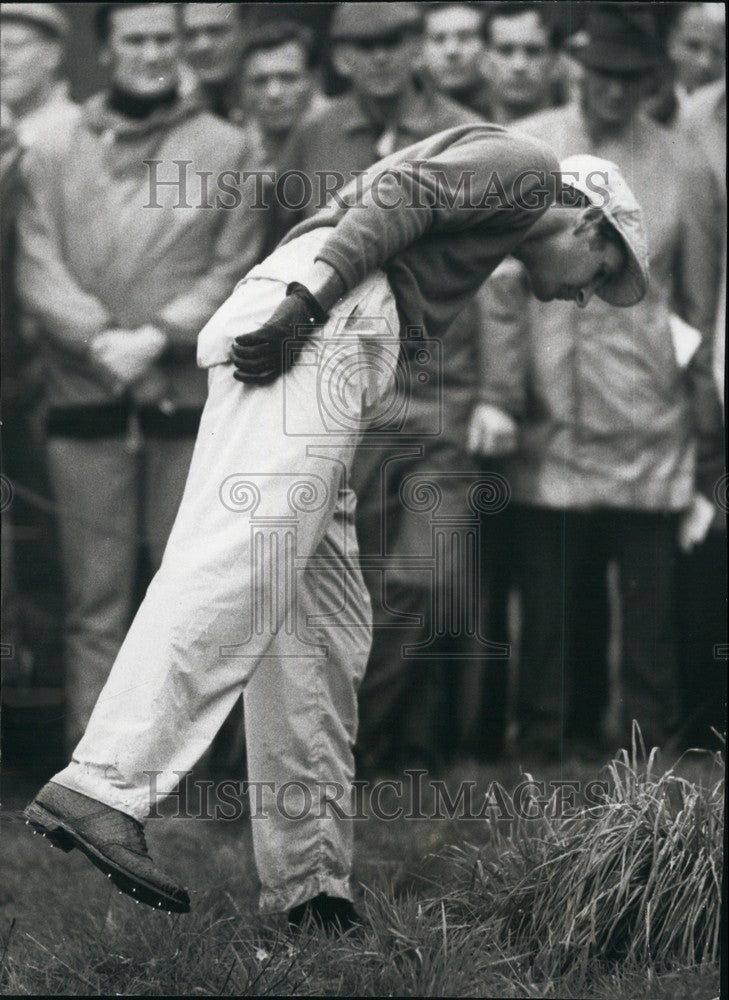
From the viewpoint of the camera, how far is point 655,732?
429 centimetres

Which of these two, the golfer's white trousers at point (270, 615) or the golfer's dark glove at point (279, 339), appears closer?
the golfer's white trousers at point (270, 615)

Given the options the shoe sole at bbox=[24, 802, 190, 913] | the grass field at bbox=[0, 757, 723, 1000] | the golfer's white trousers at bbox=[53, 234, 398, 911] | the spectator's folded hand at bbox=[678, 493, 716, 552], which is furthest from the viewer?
the spectator's folded hand at bbox=[678, 493, 716, 552]

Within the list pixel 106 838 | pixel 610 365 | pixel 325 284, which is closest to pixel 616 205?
pixel 610 365

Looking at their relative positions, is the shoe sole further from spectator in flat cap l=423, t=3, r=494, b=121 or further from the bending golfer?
spectator in flat cap l=423, t=3, r=494, b=121

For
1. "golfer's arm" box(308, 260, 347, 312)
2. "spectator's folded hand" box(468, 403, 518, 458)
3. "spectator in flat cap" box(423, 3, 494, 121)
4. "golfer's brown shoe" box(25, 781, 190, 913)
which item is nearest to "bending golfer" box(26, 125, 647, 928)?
"golfer's arm" box(308, 260, 347, 312)

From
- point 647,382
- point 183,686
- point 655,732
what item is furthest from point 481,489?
point 183,686

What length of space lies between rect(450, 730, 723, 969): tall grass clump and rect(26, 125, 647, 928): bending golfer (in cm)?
50

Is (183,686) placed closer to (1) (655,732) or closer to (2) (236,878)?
(2) (236,878)

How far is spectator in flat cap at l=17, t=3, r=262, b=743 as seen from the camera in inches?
162

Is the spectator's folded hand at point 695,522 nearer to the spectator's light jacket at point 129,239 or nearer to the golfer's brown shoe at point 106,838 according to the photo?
the spectator's light jacket at point 129,239

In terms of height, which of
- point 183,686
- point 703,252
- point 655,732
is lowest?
point 655,732

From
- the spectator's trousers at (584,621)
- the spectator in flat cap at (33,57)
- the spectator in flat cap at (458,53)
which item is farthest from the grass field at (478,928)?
the spectator in flat cap at (33,57)

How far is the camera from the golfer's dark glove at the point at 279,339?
375 centimetres

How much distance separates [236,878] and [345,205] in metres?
2.01
